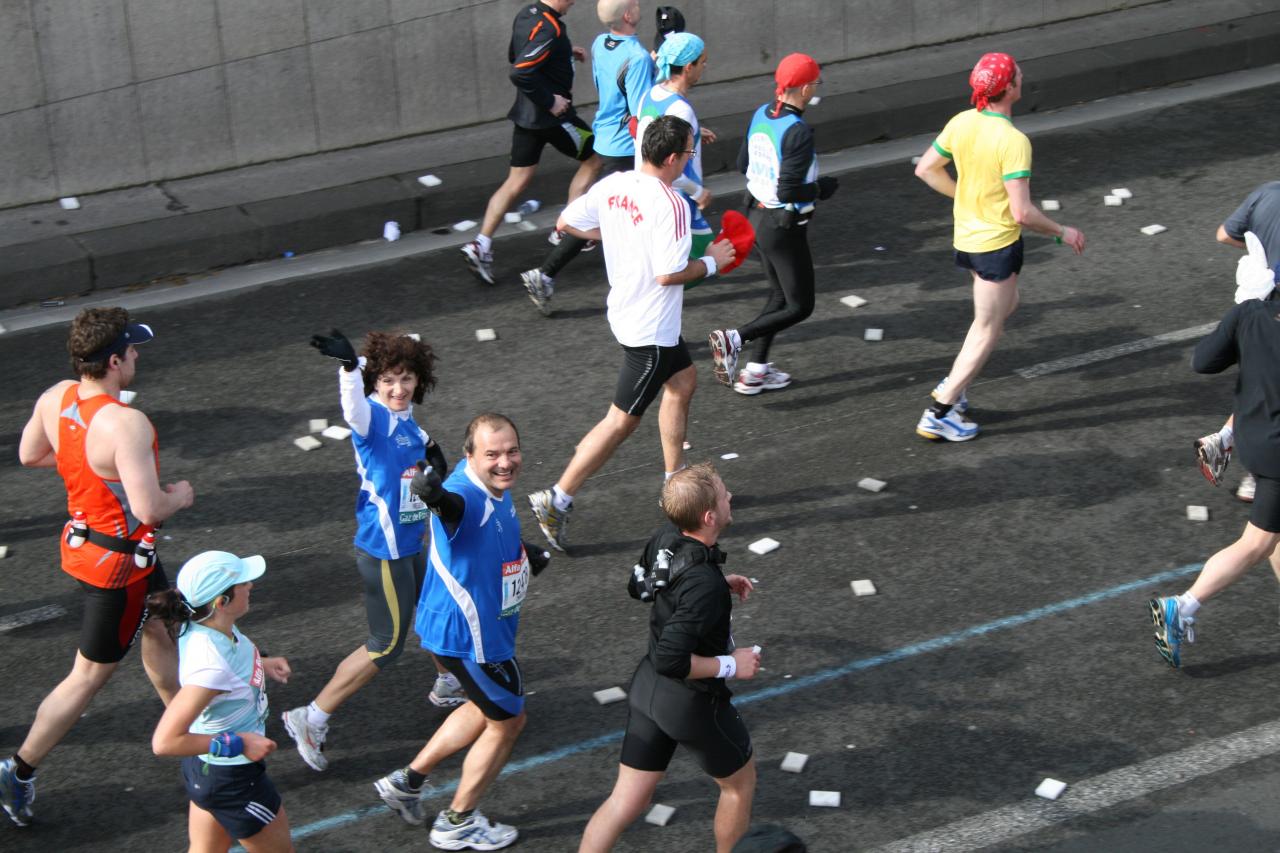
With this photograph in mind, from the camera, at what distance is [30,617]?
712 centimetres

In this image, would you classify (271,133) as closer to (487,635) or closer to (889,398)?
(889,398)

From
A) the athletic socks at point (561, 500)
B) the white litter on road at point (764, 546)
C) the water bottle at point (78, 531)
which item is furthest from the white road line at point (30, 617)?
the white litter on road at point (764, 546)

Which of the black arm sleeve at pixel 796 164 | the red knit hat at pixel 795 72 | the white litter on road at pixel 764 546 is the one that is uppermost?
the red knit hat at pixel 795 72

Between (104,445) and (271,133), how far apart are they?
6.99m

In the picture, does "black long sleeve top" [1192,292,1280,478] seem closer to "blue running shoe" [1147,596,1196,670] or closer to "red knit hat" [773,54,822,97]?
"blue running shoe" [1147,596,1196,670]

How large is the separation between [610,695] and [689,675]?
1.59 metres

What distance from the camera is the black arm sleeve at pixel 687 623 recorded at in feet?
16.0

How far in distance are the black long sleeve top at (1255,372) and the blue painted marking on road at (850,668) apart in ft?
3.41

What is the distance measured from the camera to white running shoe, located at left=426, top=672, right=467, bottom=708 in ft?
21.1

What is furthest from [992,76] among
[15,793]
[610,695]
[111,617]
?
[15,793]

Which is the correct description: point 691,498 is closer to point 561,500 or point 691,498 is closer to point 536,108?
point 561,500

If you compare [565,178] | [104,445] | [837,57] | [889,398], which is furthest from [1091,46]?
[104,445]

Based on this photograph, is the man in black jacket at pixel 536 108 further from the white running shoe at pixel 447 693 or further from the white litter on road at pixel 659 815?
the white litter on road at pixel 659 815

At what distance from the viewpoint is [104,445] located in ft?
18.3
